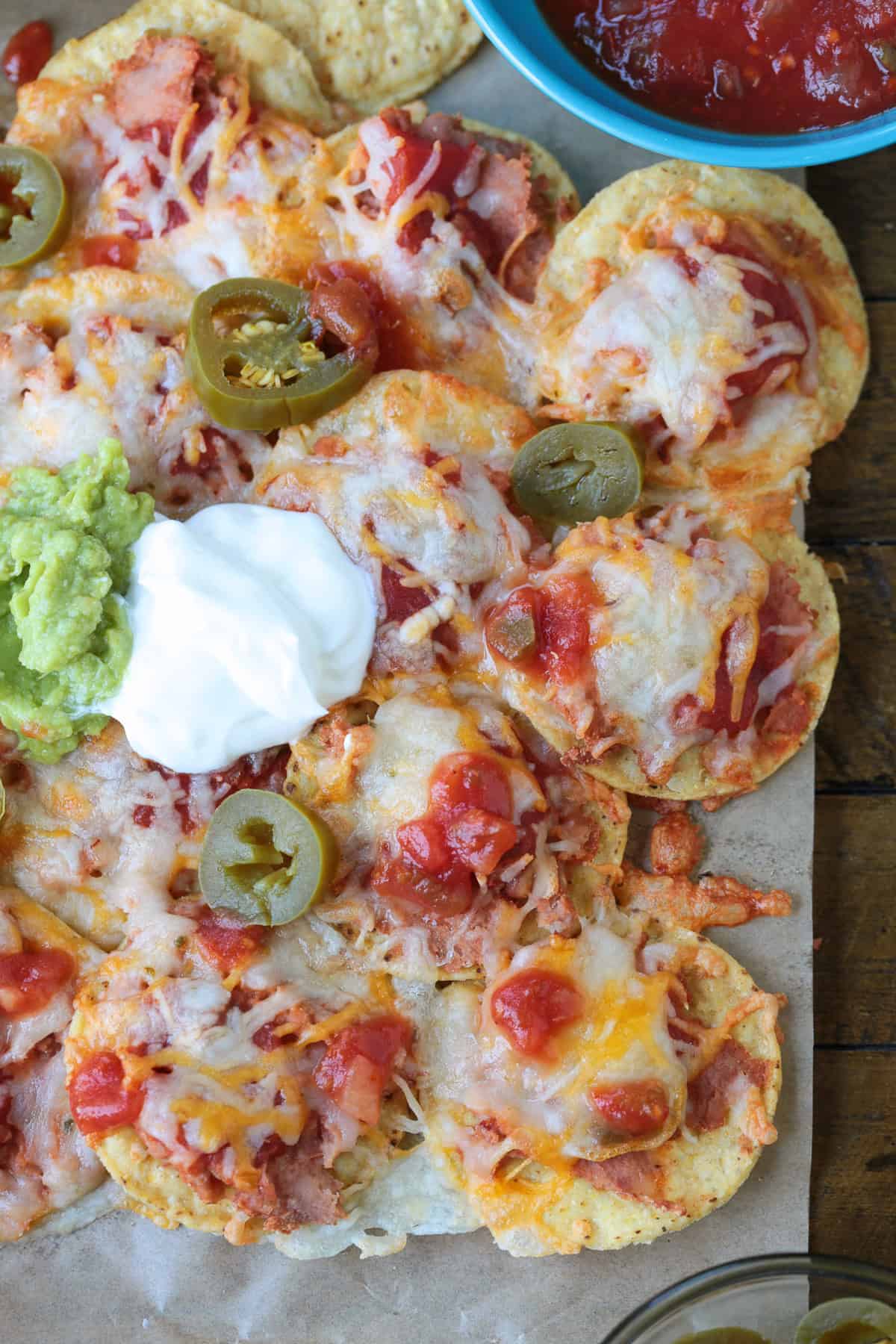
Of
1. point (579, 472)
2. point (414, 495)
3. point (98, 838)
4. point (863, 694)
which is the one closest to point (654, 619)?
point (579, 472)

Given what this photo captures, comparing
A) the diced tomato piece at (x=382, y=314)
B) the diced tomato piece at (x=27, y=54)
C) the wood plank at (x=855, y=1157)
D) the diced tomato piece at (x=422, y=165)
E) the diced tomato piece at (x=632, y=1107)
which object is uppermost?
the diced tomato piece at (x=27, y=54)

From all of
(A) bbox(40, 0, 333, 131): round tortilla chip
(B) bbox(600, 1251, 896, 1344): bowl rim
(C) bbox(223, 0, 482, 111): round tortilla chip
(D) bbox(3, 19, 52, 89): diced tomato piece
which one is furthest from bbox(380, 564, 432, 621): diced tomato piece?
(D) bbox(3, 19, 52, 89): diced tomato piece

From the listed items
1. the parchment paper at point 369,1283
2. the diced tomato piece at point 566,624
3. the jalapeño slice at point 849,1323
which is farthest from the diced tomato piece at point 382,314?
the jalapeño slice at point 849,1323

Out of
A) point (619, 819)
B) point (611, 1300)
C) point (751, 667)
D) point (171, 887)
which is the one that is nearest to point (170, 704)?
point (171, 887)

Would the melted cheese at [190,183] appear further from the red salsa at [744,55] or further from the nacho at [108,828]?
the nacho at [108,828]

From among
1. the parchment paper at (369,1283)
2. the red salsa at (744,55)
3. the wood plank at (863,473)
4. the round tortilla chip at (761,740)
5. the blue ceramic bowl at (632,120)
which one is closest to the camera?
the red salsa at (744,55)

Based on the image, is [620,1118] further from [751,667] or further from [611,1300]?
[751,667]
